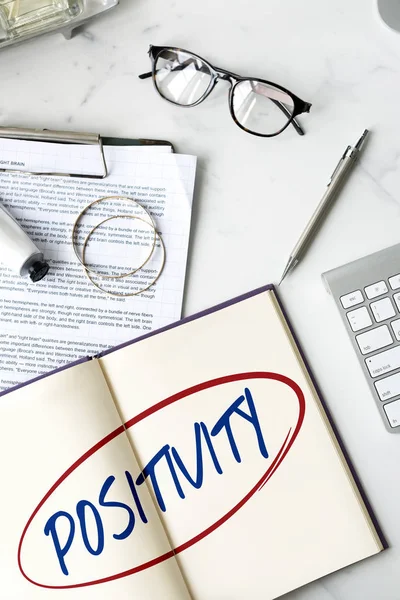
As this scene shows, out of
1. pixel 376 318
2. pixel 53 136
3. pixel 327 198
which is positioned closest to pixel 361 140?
pixel 327 198

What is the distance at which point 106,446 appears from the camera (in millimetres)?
569

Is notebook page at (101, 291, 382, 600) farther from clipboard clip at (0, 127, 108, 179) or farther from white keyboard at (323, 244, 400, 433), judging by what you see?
clipboard clip at (0, 127, 108, 179)

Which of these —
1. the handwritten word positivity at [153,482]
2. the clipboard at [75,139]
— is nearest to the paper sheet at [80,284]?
the clipboard at [75,139]

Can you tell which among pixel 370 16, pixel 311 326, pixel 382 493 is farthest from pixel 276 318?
pixel 370 16

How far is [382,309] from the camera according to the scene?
1.87ft

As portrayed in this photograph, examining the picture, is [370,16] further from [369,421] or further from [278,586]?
[278,586]

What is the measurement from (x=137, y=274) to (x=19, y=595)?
0.99 feet

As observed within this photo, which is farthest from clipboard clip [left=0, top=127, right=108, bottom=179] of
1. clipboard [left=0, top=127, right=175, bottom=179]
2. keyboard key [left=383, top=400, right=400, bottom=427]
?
keyboard key [left=383, top=400, right=400, bottom=427]

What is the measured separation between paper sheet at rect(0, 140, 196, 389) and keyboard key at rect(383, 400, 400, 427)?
0.21 m

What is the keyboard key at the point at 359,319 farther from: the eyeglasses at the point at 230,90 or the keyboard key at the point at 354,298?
the eyeglasses at the point at 230,90

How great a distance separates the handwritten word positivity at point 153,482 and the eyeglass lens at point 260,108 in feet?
0.79

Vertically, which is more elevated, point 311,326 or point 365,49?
point 365,49

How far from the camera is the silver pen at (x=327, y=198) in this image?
22.9 inches

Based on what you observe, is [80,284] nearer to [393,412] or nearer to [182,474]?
[182,474]
